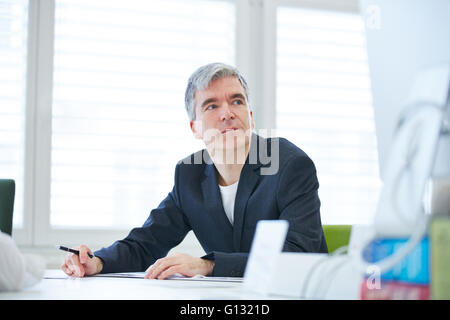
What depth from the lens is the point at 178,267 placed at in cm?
127

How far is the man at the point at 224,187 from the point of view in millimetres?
1589

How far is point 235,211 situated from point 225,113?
0.31 m

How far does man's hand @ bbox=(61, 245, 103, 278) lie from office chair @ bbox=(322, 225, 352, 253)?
30.1 inches

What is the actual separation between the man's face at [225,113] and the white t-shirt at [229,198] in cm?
14

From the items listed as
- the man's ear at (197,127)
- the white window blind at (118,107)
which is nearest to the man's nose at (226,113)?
the man's ear at (197,127)

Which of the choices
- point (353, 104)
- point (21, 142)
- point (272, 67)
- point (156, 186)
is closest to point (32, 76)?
point (21, 142)

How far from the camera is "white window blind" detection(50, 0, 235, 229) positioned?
265 cm

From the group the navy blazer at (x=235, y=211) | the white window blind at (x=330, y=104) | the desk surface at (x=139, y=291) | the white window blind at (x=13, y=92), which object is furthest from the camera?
the white window blind at (x=330, y=104)

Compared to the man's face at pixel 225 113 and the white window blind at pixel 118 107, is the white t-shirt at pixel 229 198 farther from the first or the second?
the white window blind at pixel 118 107

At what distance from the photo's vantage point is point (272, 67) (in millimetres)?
2898

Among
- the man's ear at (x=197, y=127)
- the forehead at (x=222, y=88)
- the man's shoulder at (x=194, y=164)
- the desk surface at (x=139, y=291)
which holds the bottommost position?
the desk surface at (x=139, y=291)

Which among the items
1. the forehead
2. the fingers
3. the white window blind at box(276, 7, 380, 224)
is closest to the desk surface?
the fingers

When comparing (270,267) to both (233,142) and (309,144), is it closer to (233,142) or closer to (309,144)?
(233,142)

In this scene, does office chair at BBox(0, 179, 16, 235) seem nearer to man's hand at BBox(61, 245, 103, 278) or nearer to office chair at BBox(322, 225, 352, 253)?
man's hand at BBox(61, 245, 103, 278)
